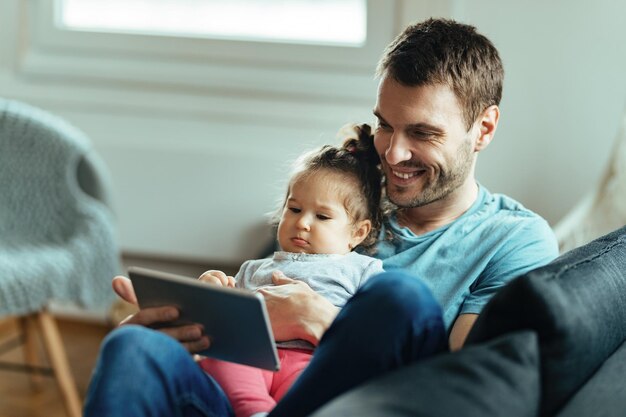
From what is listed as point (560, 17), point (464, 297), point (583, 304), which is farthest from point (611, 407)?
point (560, 17)

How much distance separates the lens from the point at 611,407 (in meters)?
1.15

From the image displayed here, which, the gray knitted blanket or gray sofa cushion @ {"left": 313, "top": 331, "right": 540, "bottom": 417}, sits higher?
gray sofa cushion @ {"left": 313, "top": 331, "right": 540, "bottom": 417}

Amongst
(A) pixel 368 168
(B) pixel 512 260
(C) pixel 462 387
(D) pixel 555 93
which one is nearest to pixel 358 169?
(A) pixel 368 168

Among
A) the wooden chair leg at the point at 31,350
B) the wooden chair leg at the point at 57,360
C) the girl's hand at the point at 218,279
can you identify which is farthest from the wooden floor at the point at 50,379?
the girl's hand at the point at 218,279

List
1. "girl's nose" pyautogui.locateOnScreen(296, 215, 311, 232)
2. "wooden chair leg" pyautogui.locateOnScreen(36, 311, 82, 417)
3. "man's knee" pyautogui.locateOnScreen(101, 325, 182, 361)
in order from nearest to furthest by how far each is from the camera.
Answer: "man's knee" pyautogui.locateOnScreen(101, 325, 182, 361) < "girl's nose" pyautogui.locateOnScreen(296, 215, 311, 232) < "wooden chair leg" pyautogui.locateOnScreen(36, 311, 82, 417)

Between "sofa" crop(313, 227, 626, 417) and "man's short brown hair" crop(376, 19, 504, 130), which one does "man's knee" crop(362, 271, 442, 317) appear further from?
"man's short brown hair" crop(376, 19, 504, 130)

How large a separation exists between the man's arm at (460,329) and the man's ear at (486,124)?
33 centimetres

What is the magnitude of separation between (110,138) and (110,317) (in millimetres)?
619

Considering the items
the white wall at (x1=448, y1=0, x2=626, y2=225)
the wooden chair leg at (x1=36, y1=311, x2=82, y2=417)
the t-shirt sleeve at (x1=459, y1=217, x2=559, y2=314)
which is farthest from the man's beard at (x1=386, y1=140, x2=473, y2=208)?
the wooden chair leg at (x1=36, y1=311, x2=82, y2=417)

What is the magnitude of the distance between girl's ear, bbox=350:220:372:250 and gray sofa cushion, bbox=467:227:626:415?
469mm

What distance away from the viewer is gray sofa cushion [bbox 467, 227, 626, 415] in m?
1.13

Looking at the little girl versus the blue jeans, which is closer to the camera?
the blue jeans

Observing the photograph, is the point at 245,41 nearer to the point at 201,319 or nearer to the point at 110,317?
the point at 110,317

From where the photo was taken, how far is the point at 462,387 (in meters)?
1.07
